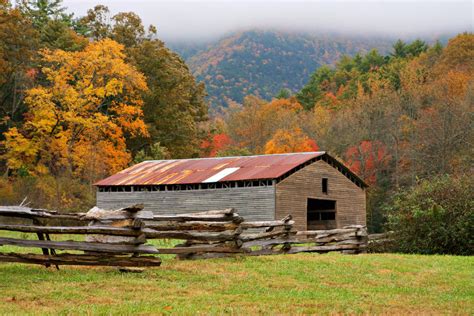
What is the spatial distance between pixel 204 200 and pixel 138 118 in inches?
858

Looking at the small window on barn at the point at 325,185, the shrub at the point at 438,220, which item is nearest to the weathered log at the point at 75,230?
the shrub at the point at 438,220

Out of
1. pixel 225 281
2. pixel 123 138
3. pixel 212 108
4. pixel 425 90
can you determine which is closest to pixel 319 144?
pixel 425 90

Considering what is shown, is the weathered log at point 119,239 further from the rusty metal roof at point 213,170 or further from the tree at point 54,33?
the tree at point 54,33

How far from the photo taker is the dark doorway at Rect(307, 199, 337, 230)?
44.5 meters

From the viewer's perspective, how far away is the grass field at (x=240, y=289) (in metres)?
12.5

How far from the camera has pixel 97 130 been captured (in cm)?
5838

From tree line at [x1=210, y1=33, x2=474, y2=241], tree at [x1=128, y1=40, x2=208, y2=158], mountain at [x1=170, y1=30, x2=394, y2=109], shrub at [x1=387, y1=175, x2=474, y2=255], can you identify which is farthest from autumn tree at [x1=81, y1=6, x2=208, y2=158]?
mountain at [x1=170, y1=30, x2=394, y2=109]

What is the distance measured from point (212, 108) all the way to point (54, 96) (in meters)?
91.8

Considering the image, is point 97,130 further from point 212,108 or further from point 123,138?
point 212,108

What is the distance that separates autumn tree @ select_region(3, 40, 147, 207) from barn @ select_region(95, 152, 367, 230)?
11.3m

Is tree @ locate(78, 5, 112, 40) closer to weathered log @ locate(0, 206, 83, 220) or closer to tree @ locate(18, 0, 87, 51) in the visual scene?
tree @ locate(18, 0, 87, 51)

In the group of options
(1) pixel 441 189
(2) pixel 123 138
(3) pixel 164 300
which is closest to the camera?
(3) pixel 164 300

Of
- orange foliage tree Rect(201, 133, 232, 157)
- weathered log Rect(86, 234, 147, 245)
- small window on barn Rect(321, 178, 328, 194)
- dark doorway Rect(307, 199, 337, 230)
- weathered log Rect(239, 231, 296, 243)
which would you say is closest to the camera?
weathered log Rect(86, 234, 147, 245)

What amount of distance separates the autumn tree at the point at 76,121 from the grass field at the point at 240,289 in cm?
3880
